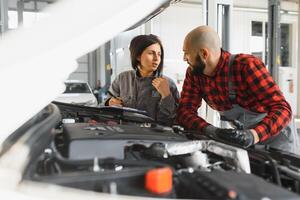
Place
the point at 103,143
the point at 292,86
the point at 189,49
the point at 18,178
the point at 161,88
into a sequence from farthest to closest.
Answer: the point at 292,86
the point at 161,88
the point at 189,49
the point at 103,143
the point at 18,178

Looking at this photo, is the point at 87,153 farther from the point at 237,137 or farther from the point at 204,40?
the point at 204,40

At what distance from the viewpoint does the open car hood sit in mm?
693

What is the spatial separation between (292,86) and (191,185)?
7399 millimetres

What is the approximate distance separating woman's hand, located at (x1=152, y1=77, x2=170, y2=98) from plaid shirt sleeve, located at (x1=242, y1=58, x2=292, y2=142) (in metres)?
0.48

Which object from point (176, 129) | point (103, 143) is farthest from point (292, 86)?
point (103, 143)

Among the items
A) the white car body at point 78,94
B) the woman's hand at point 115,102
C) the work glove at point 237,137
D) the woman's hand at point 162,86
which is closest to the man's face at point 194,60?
the woman's hand at point 162,86

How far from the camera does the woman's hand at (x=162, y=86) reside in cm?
203


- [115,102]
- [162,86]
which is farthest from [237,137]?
[115,102]

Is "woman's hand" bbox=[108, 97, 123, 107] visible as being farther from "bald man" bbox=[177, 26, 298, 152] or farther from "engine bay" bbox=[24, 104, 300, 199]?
"engine bay" bbox=[24, 104, 300, 199]

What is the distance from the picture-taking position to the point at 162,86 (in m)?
2.04

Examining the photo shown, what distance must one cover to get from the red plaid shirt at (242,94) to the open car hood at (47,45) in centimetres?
100

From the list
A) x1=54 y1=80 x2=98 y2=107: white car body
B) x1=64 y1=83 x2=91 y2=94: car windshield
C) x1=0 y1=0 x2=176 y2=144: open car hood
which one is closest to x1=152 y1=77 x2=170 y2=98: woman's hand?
x1=0 y1=0 x2=176 y2=144: open car hood

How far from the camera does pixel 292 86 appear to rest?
759 cm

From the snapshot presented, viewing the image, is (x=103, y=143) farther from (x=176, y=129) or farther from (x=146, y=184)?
(x=176, y=129)
